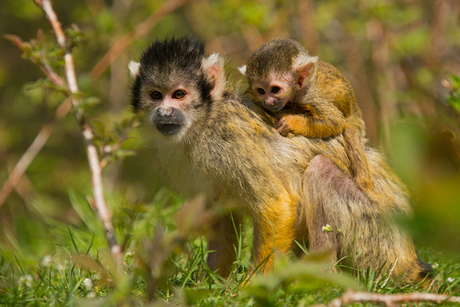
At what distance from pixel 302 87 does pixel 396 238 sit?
1515 mm

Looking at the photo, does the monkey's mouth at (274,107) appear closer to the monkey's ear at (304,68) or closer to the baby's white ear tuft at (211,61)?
the monkey's ear at (304,68)

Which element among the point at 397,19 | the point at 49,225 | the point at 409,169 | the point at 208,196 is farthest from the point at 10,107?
the point at 409,169

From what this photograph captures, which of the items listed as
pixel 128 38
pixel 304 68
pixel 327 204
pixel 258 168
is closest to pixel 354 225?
pixel 327 204

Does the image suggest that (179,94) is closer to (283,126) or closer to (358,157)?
(283,126)

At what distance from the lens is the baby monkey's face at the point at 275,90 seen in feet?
12.0

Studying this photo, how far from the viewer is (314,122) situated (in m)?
A: 3.62

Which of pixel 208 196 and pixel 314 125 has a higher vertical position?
pixel 314 125

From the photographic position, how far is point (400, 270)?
333cm

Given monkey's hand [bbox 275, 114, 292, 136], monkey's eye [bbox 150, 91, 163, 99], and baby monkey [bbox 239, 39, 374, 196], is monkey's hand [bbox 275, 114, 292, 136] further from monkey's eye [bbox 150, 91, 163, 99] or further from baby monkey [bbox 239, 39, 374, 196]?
monkey's eye [bbox 150, 91, 163, 99]

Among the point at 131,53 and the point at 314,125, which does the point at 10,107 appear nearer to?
the point at 131,53

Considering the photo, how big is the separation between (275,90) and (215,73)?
55 centimetres

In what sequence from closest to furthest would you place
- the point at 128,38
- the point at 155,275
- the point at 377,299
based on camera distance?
1. the point at 155,275
2. the point at 377,299
3. the point at 128,38

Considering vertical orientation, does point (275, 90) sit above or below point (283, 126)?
above

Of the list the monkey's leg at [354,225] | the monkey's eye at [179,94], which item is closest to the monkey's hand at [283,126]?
the monkey's leg at [354,225]
